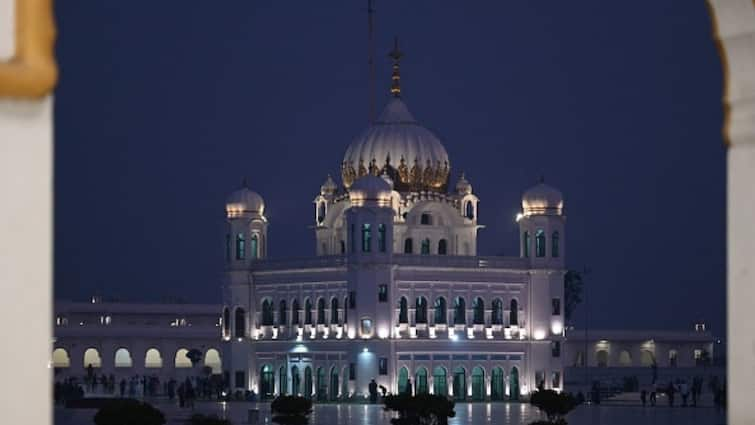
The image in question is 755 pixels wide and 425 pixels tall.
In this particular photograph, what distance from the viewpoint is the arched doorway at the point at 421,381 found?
199ft

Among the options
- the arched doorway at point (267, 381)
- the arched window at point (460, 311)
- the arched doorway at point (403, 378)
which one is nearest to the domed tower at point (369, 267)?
the arched doorway at point (403, 378)

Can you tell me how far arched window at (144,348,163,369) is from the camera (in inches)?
3244

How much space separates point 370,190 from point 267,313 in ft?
20.7

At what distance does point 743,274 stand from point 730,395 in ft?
1.09

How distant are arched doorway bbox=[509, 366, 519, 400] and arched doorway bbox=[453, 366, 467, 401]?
183cm

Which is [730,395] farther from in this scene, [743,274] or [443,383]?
[443,383]

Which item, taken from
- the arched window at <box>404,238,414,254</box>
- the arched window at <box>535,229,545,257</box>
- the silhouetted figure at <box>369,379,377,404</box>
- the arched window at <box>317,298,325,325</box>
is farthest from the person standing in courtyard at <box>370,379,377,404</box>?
the arched window at <box>535,229,545,257</box>

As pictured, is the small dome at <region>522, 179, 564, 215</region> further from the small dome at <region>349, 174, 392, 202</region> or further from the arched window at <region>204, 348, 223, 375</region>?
the arched window at <region>204, 348, 223, 375</region>

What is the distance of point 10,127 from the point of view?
3.01 m

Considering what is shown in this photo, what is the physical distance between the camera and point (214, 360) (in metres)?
86.1

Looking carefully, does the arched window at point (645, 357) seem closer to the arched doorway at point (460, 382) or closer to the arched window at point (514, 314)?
the arched window at point (514, 314)

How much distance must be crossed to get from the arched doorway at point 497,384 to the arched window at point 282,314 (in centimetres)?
731

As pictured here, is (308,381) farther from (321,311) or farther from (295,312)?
(295,312)

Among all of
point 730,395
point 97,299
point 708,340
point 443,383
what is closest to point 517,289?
point 443,383
